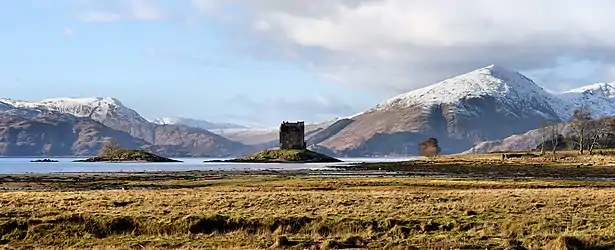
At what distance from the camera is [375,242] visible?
30406 mm

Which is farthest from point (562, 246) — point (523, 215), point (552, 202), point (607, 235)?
point (552, 202)

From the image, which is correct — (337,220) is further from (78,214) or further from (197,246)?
(78,214)

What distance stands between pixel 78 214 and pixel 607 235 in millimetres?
25542

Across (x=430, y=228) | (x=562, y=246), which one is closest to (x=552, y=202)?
(x=430, y=228)

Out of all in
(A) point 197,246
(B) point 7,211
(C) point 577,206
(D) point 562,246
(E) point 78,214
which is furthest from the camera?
(C) point 577,206

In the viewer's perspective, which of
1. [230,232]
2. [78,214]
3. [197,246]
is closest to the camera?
[197,246]

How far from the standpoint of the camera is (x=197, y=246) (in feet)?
97.2

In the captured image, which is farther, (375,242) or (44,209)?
(44,209)

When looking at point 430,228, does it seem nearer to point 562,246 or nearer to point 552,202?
point 562,246

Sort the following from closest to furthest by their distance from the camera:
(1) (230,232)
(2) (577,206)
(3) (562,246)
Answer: (3) (562,246) < (1) (230,232) < (2) (577,206)

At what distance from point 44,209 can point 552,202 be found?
3076 centimetres

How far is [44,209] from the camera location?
41406 millimetres

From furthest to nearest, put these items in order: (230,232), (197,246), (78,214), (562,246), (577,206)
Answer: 1. (577,206)
2. (78,214)
3. (230,232)
4. (197,246)
5. (562,246)

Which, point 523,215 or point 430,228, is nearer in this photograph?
point 430,228
